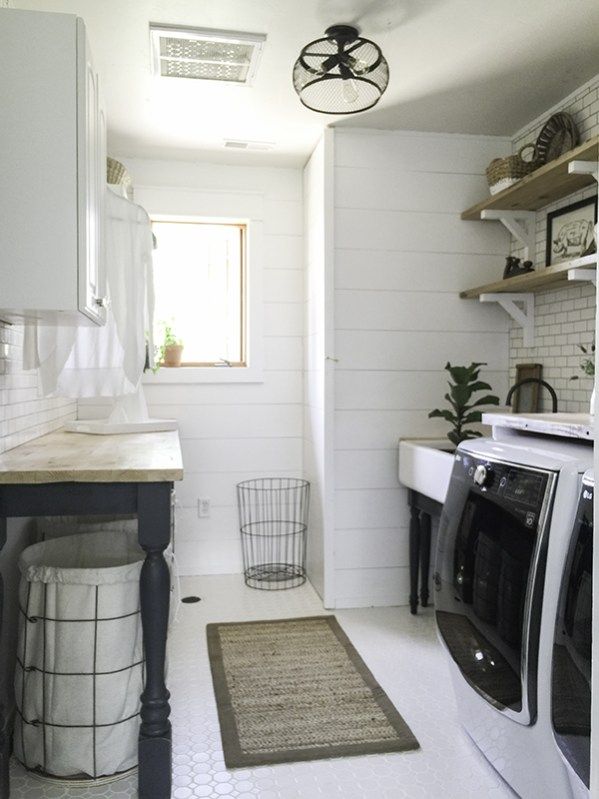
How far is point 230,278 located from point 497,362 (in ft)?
5.23

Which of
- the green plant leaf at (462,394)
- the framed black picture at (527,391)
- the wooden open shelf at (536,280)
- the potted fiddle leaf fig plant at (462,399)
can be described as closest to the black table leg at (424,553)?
the potted fiddle leaf fig plant at (462,399)

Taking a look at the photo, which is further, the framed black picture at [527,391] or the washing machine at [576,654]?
the framed black picture at [527,391]

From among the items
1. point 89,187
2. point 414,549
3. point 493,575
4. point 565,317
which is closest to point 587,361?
point 565,317

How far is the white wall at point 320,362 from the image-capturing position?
3.25 metres

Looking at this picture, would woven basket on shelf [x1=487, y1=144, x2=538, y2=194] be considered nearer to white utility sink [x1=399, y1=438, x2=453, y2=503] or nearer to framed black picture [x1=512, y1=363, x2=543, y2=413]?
framed black picture [x1=512, y1=363, x2=543, y2=413]

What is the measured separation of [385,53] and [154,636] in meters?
2.18

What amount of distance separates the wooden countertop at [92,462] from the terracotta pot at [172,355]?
130 centimetres

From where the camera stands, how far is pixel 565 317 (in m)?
2.94

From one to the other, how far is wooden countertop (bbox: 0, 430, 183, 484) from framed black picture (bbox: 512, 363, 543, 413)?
168cm

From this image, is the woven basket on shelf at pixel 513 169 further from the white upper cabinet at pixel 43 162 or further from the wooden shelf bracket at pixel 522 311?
the white upper cabinet at pixel 43 162

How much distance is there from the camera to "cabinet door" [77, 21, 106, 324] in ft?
5.16

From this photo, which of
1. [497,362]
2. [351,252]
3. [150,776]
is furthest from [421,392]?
[150,776]

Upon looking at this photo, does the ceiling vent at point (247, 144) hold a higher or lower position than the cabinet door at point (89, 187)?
higher

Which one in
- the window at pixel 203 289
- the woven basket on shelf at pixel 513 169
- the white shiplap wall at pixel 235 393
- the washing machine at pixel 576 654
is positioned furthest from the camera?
the window at pixel 203 289
